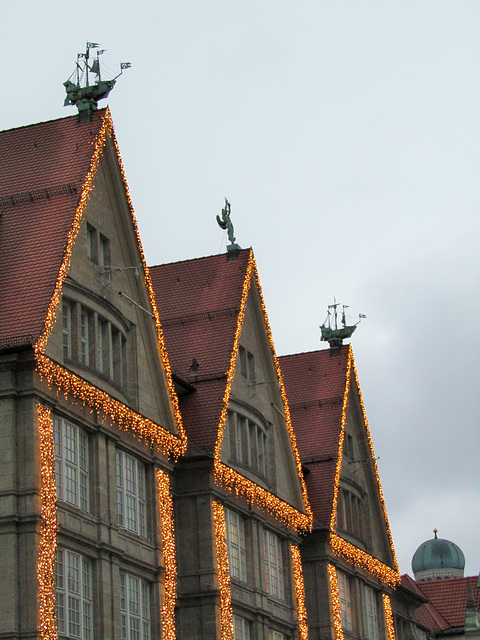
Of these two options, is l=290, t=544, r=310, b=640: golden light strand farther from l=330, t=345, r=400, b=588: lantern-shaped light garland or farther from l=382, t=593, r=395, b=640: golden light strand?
l=382, t=593, r=395, b=640: golden light strand

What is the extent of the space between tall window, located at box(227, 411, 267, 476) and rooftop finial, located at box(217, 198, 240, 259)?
7.00 meters

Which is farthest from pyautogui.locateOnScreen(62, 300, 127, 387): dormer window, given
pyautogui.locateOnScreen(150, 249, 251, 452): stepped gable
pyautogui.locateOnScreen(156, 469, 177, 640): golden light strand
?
pyautogui.locateOnScreen(150, 249, 251, 452): stepped gable

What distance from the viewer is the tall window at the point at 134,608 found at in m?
41.5

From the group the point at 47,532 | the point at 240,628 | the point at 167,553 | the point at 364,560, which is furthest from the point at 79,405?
the point at 364,560

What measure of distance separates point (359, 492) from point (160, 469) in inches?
865

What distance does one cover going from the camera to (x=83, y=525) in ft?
130

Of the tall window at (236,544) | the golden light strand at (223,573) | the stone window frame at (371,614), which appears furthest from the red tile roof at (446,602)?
the golden light strand at (223,573)

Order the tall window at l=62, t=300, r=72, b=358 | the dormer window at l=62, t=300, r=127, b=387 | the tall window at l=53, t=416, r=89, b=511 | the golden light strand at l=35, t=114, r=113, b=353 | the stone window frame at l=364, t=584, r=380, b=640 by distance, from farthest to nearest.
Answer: the stone window frame at l=364, t=584, r=380, b=640 → the dormer window at l=62, t=300, r=127, b=387 → the tall window at l=62, t=300, r=72, b=358 → the tall window at l=53, t=416, r=89, b=511 → the golden light strand at l=35, t=114, r=113, b=353

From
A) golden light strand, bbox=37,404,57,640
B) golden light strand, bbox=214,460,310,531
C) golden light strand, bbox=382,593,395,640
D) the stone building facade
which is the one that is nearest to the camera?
golden light strand, bbox=37,404,57,640

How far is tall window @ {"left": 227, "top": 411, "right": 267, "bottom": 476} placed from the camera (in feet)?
168

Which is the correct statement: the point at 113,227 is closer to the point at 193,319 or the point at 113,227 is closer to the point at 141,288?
the point at 141,288

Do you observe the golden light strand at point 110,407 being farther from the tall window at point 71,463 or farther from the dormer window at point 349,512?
the dormer window at point 349,512

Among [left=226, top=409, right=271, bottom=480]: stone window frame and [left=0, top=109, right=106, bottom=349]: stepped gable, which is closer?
[left=0, top=109, right=106, bottom=349]: stepped gable

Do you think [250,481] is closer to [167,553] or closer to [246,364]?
[246,364]
